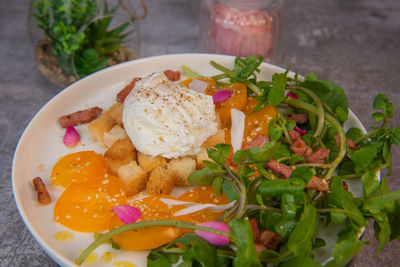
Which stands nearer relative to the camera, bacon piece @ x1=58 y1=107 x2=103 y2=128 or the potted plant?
bacon piece @ x1=58 y1=107 x2=103 y2=128

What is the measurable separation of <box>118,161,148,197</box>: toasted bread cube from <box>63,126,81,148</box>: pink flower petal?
11.9 inches

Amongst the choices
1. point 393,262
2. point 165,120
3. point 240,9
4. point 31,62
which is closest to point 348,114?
point 393,262

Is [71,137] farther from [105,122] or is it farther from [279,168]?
[279,168]

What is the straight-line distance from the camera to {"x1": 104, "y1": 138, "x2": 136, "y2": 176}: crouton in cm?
154

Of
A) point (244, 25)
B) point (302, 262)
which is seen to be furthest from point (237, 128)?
point (244, 25)

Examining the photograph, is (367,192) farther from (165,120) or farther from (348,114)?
(165,120)

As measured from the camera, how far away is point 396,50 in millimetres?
2742

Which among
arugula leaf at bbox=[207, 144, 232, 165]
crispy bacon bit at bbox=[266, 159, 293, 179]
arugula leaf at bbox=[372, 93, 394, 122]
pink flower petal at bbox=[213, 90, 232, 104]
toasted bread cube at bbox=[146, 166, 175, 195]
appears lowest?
toasted bread cube at bbox=[146, 166, 175, 195]

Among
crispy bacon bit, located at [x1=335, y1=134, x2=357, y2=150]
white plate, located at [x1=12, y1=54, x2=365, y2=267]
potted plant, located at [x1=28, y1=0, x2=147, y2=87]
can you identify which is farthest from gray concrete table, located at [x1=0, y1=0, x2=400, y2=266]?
crispy bacon bit, located at [x1=335, y1=134, x2=357, y2=150]

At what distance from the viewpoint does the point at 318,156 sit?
1.49 m

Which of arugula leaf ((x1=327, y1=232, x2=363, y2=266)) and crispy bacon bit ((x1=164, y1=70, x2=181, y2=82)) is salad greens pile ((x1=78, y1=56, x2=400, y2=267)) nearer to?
arugula leaf ((x1=327, y1=232, x2=363, y2=266))

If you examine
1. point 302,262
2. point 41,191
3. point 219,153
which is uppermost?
point 219,153

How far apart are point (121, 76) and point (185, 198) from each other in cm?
85

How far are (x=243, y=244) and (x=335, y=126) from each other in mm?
737
